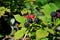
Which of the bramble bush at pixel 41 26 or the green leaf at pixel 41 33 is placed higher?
the bramble bush at pixel 41 26

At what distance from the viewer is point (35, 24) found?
4.42 feet

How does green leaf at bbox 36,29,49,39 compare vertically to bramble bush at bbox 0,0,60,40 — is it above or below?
below

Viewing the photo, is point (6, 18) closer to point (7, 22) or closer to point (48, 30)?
point (7, 22)

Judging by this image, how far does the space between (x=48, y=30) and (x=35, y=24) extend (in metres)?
0.09

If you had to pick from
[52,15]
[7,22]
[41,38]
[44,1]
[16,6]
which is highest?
[44,1]

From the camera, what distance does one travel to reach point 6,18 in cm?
174

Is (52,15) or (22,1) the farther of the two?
(22,1)

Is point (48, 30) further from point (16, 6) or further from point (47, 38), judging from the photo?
point (16, 6)

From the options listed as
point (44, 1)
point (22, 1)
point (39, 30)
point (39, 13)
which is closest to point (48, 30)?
point (39, 30)

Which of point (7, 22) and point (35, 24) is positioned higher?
point (7, 22)

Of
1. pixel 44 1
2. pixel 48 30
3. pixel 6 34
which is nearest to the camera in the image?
pixel 48 30

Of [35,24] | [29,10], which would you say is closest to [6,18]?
[29,10]

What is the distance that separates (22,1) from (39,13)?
0.18m

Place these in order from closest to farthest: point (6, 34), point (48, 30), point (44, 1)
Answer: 1. point (48, 30)
2. point (6, 34)
3. point (44, 1)
